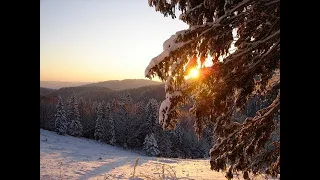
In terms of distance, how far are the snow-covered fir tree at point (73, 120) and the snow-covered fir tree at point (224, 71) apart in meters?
45.6

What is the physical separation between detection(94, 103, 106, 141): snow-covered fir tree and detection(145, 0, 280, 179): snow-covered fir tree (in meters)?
44.5

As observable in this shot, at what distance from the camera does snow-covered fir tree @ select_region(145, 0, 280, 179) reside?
3.71 m

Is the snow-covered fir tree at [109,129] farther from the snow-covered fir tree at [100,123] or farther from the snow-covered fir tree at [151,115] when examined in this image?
the snow-covered fir tree at [151,115]

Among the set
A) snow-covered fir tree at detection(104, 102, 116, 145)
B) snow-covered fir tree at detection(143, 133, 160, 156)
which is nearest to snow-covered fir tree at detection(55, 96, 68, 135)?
snow-covered fir tree at detection(104, 102, 116, 145)

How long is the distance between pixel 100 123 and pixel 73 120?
4702mm

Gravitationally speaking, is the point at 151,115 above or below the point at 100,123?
above

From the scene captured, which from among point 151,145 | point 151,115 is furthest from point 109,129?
point 151,145

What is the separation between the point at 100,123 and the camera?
158 feet

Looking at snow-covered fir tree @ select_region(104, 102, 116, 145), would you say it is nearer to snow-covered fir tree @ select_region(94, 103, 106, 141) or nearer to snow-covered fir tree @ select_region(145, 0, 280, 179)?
snow-covered fir tree @ select_region(94, 103, 106, 141)

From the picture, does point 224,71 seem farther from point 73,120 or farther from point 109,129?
point 73,120

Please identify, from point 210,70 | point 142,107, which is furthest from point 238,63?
point 142,107

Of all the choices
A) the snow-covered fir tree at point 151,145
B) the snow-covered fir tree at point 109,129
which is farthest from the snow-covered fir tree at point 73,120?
the snow-covered fir tree at point 151,145

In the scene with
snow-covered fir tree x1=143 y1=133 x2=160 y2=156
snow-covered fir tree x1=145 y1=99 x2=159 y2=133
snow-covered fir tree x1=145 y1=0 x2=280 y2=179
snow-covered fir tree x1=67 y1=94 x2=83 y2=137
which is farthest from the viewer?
snow-covered fir tree x1=67 y1=94 x2=83 y2=137

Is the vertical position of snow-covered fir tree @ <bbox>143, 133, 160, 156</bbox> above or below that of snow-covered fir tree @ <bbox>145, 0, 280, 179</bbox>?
below
